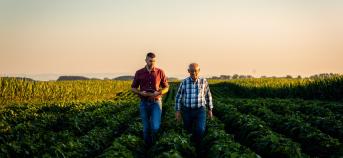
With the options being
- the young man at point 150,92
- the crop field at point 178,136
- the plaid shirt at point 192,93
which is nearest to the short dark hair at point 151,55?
the young man at point 150,92

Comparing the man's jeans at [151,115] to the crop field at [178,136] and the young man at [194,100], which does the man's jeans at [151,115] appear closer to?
the crop field at [178,136]

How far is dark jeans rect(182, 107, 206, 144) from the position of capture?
1309 cm

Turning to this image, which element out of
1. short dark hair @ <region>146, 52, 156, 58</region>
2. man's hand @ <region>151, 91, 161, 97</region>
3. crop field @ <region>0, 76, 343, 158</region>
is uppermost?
short dark hair @ <region>146, 52, 156, 58</region>

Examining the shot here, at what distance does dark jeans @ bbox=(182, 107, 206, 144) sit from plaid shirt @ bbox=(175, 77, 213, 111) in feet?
0.59

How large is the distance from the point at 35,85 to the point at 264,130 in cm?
3681

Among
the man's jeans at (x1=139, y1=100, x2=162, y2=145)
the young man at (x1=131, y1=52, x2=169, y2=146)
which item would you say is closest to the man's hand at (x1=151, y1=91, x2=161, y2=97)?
the young man at (x1=131, y1=52, x2=169, y2=146)

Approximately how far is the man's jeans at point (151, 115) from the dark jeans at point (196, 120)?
813mm

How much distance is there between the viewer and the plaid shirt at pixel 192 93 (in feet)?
42.2

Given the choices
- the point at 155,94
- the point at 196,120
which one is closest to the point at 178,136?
the point at 155,94

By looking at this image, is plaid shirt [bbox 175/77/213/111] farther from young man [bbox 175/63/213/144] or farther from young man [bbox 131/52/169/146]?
young man [bbox 131/52/169/146]

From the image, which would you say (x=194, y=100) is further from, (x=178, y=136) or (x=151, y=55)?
(x=151, y=55)

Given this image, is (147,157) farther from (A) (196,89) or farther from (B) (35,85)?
(B) (35,85)

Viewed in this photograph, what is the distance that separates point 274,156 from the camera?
10.8 metres

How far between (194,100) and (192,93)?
0.19m
